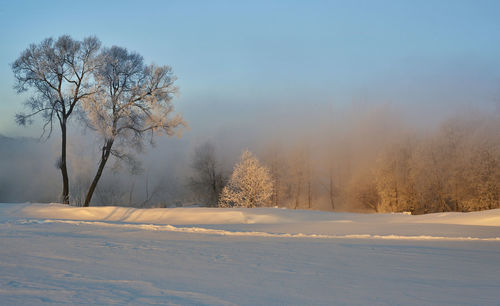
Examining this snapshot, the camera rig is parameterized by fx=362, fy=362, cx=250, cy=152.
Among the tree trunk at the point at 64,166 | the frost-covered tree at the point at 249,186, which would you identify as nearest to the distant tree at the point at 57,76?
the tree trunk at the point at 64,166

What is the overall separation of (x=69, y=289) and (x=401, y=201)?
25.2 metres

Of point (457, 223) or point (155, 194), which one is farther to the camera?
point (155, 194)

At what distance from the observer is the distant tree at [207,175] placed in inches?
1123

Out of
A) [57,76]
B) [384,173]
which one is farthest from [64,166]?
[384,173]

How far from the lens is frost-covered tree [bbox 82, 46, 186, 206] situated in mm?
19672

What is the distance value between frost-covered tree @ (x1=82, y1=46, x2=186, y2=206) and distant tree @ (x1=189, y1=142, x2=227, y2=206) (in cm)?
854

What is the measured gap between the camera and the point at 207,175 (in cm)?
2892

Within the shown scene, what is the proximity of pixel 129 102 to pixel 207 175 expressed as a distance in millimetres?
10550

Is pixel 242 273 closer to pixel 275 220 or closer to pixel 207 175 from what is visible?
pixel 275 220

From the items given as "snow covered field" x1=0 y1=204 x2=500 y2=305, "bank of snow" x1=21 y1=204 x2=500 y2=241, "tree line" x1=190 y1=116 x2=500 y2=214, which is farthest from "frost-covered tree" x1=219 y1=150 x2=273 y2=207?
"snow covered field" x1=0 y1=204 x2=500 y2=305

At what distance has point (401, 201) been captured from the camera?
83.2 ft

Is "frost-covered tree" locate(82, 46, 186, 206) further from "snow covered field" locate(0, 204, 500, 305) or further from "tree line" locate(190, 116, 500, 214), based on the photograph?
"snow covered field" locate(0, 204, 500, 305)

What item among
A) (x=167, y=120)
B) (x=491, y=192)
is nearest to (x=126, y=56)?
(x=167, y=120)

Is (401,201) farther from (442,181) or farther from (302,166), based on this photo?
(302,166)
